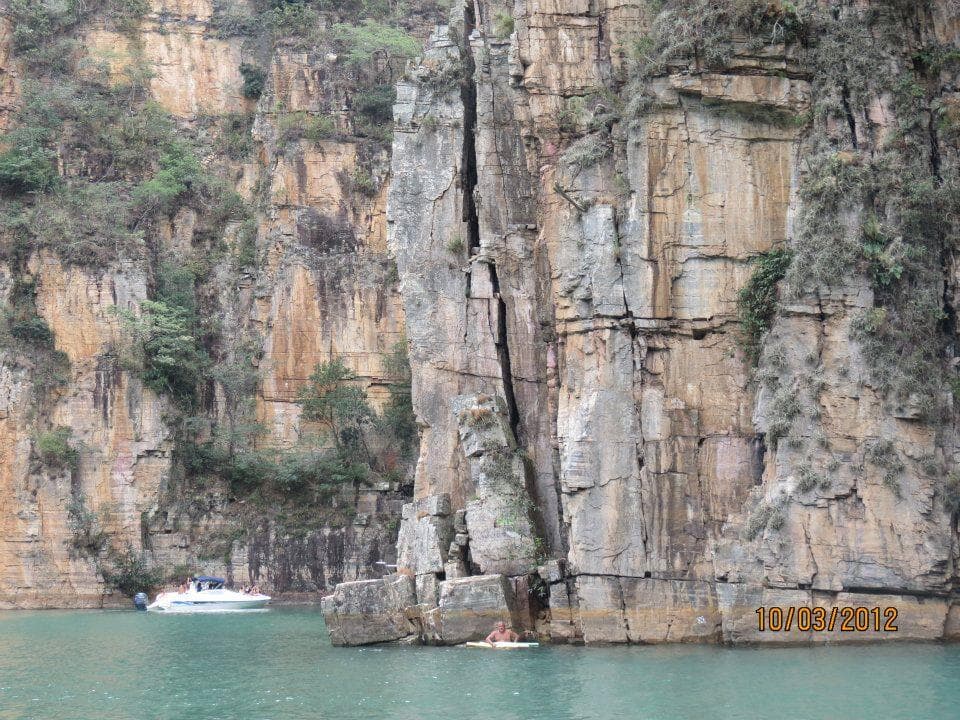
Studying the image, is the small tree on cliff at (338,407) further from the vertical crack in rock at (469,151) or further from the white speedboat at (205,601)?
the vertical crack in rock at (469,151)

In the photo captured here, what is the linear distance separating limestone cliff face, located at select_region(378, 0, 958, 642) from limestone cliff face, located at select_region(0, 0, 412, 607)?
47.4 ft

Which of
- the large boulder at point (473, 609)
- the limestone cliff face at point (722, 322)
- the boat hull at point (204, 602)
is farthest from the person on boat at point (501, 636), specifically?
the boat hull at point (204, 602)

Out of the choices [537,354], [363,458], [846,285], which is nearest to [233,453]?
[363,458]

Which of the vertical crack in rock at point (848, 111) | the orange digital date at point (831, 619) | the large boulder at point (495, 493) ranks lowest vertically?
the orange digital date at point (831, 619)

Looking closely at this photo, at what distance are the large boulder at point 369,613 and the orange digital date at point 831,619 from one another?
8.24 metres

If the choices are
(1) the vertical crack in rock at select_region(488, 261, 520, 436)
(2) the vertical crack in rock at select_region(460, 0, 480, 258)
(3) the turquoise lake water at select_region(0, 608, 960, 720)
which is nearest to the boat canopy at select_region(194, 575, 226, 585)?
(3) the turquoise lake water at select_region(0, 608, 960, 720)

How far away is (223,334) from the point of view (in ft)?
167

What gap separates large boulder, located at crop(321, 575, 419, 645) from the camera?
31078mm

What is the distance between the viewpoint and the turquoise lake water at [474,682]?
21.8 meters

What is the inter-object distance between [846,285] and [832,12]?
20.6ft

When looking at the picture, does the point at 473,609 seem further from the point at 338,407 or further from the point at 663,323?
the point at 338,407

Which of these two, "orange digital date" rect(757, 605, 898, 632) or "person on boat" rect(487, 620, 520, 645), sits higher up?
"orange digital date" rect(757, 605, 898, 632)

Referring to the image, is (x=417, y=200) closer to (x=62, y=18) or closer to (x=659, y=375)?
(x=659, y=375)

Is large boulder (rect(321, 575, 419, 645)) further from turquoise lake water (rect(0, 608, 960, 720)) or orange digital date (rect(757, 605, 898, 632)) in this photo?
orange digital date (rect(757, 605, 898, 632))
